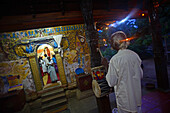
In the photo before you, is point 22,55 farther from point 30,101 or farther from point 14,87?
point 30,101

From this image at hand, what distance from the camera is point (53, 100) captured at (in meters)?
5.50

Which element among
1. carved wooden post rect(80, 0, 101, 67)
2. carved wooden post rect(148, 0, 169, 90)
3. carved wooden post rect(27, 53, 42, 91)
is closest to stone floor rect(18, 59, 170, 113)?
carved wooden post rect(148, 0, 169, 90)

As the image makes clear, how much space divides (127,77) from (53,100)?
204 inches

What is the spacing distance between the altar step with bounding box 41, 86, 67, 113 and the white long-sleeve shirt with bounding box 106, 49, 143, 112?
4.23 m

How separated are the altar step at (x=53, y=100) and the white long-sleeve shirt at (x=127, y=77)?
167 inches

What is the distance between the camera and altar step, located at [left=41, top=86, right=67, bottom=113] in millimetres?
5097

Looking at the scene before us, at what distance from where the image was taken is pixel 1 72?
5.12 metres

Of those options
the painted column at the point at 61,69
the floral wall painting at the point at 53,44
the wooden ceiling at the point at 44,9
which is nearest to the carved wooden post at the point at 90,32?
the wooden ceiling at the point at 44,9

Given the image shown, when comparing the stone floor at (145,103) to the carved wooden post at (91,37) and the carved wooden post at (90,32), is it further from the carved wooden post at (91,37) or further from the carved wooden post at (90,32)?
the carved wooden post at (90,32)

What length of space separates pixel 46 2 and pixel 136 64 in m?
3.36

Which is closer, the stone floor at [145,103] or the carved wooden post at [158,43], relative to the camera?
the stone floor at [145,103]

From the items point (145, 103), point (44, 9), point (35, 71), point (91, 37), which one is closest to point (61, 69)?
point (35, 71)

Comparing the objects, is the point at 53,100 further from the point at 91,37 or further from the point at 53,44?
the point at 91,37

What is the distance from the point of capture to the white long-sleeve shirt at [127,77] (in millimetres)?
1819
